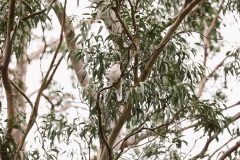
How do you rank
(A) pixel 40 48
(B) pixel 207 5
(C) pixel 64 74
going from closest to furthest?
(B) pixel 207 5, (C) pixel 64 74, (A) pixel 40 48

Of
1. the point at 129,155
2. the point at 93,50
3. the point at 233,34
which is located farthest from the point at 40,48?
the point at 93,50

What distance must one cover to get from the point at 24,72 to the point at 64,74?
2.05ft

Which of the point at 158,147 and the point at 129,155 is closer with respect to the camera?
the point at 158,147

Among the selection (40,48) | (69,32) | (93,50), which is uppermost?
(40,48)

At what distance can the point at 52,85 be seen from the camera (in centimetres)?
471

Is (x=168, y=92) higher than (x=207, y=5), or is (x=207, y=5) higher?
(x=207, y=5)

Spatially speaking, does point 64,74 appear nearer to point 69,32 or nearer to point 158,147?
point 69,32

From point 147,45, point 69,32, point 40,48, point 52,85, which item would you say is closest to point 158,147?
point 147,45

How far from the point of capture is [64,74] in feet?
18.4

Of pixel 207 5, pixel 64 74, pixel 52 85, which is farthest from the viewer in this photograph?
pixel 64 74

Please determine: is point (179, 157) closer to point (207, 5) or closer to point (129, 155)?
point (129, 155)

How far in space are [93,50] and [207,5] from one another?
1.72 metres

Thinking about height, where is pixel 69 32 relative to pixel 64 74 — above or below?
below

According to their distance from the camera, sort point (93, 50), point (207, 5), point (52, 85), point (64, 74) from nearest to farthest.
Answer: point (93, 50) < point (207, 5) < point (52, 85) < point (64, 74)
